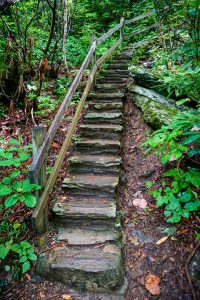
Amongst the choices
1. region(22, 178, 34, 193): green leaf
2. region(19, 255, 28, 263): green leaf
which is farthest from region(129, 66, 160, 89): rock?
region(19, 255, 28, 263): green leaf

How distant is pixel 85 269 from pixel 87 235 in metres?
0.50

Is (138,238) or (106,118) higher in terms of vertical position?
(106,118)

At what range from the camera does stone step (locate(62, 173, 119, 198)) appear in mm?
3740

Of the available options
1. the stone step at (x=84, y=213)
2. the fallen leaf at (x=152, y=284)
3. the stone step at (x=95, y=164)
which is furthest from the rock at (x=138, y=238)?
the stone step at (x=95, y=164)

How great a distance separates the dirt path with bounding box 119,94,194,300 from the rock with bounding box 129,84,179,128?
766mm

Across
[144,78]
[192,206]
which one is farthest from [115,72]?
[192,206]

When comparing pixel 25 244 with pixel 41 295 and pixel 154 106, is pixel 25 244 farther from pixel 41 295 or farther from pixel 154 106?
pixel 154 106

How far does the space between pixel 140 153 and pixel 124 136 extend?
0.68 meters

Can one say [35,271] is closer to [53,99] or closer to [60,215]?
[60,215]

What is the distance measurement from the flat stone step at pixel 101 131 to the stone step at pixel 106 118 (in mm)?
220

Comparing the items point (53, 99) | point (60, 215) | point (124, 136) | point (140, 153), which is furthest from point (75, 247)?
point (53, 99)

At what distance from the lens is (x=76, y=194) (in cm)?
379

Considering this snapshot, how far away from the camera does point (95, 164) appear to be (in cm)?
415

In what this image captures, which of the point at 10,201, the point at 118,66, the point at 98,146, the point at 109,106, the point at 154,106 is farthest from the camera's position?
the point at 118,66
